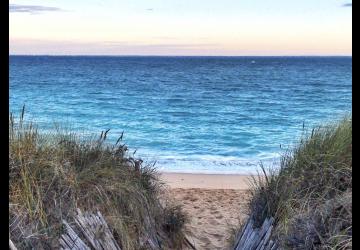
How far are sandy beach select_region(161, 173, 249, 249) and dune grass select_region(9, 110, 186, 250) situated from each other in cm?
62

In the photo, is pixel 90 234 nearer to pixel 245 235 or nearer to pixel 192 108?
pixel 245 235

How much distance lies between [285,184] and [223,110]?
2362 centimetres

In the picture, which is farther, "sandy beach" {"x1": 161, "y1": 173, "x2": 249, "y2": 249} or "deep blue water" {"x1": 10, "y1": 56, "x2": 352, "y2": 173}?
"deep blue water" {"x1": 10, "y1": 56, "x2": 352, "y2": 173}

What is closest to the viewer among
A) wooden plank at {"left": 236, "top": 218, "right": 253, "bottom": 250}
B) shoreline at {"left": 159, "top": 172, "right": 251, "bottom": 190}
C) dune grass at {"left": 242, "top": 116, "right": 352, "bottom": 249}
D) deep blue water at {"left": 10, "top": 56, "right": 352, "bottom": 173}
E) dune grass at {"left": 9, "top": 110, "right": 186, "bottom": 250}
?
dune grass at {"left": 242, "top": 116, "right": 352, "bottom": 249}

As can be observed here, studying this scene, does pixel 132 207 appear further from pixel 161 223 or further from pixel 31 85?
pixel 31 85

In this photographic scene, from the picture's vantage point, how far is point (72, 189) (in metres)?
4.51

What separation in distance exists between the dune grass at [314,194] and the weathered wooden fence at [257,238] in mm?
65

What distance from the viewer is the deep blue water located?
48.0 feet

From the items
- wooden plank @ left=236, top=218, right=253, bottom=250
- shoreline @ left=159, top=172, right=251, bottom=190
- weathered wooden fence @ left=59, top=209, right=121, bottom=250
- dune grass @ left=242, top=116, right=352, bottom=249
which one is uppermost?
dune grass @ left=242, top=116, right=352, bottom=249

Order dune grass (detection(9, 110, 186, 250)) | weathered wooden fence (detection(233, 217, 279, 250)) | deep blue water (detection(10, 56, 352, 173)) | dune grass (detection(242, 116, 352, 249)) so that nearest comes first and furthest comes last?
dune grass (detection(242, 116, 352, 249)), dune grass (detection(9, 110, 186, 250)), weathered wooden fence (detection(233, 217, 279, 250)), deep blue water (detection(10, 56, 352, 173))

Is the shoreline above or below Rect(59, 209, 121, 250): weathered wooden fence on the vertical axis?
below

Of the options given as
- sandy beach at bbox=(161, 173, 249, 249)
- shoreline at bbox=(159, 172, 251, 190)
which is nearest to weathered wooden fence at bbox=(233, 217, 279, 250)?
sandy beach at bbox=(161, 173, 249, 249)

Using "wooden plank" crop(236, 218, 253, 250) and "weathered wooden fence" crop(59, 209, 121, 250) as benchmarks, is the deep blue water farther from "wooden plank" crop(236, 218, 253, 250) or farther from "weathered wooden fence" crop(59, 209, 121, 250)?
"wooden plank" crop(236, 218, 253, 250)

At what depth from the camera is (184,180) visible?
Result: 36.0 feet
